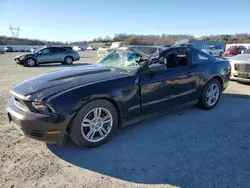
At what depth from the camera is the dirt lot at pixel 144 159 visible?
2.67 m

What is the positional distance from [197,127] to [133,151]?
153cm

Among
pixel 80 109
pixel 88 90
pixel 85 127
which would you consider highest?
pixel 88 90

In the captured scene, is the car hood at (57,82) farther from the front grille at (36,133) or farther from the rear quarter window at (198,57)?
the rear quarter window at (198,57)

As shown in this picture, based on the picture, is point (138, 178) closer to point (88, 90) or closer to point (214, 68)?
point (88, 90)

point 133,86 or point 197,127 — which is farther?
point 197,127

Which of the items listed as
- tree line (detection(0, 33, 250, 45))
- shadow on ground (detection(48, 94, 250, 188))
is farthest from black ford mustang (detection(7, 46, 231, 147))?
tree line (detection(0, 33, 250, 45))

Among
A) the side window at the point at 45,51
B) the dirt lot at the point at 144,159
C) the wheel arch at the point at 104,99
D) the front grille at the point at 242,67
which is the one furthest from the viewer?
the side window at the point at 45,51

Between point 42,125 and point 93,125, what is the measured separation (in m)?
0.76

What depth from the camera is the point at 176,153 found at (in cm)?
330

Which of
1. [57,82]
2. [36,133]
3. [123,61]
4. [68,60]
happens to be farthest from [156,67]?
[68,60]

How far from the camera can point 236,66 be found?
794 cm

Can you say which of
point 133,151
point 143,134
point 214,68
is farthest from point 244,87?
point 133,151

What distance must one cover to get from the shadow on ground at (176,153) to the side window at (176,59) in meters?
1.10

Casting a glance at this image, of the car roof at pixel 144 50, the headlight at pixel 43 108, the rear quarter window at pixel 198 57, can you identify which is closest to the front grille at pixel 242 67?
the rear quarter window at pixel 198 57
